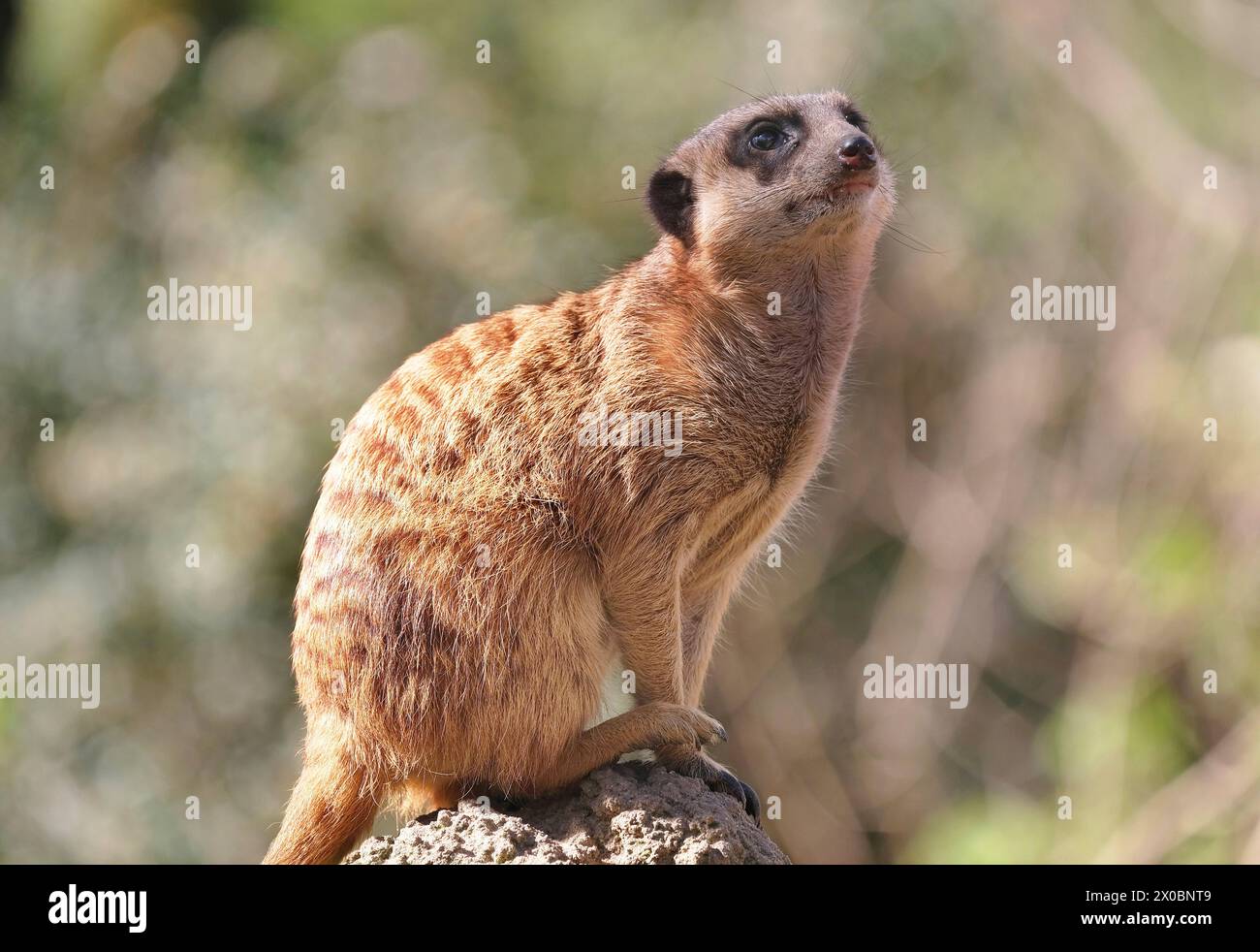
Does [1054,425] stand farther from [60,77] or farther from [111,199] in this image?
[60,77]

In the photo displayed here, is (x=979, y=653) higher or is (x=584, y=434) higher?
(x=584, y=434)

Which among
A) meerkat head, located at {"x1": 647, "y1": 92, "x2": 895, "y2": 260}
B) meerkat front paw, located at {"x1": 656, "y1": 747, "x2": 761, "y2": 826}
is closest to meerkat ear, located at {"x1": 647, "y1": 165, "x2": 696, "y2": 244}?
meerkat head, located at {"x1": 647, "y1": 92, "x2": 895, "y2": 260}

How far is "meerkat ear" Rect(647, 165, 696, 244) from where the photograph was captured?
5270 mm

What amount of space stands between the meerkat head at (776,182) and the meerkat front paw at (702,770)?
165 cm

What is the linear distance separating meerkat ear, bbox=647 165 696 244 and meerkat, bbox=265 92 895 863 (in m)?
0.23

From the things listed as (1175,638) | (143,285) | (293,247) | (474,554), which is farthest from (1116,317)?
(474,554)

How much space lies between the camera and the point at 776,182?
4.96 metres

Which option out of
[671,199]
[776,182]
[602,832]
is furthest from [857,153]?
[602,832]

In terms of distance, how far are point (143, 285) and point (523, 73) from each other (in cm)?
388

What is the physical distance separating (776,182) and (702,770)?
192cm

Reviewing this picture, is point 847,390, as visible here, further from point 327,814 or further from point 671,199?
point 327,814

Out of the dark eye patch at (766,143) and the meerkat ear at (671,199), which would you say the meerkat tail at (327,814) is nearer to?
the meerkat ear at (671,199)

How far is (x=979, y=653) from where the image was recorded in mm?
11883

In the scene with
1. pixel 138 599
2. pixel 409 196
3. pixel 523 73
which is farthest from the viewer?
pixel 523 73
